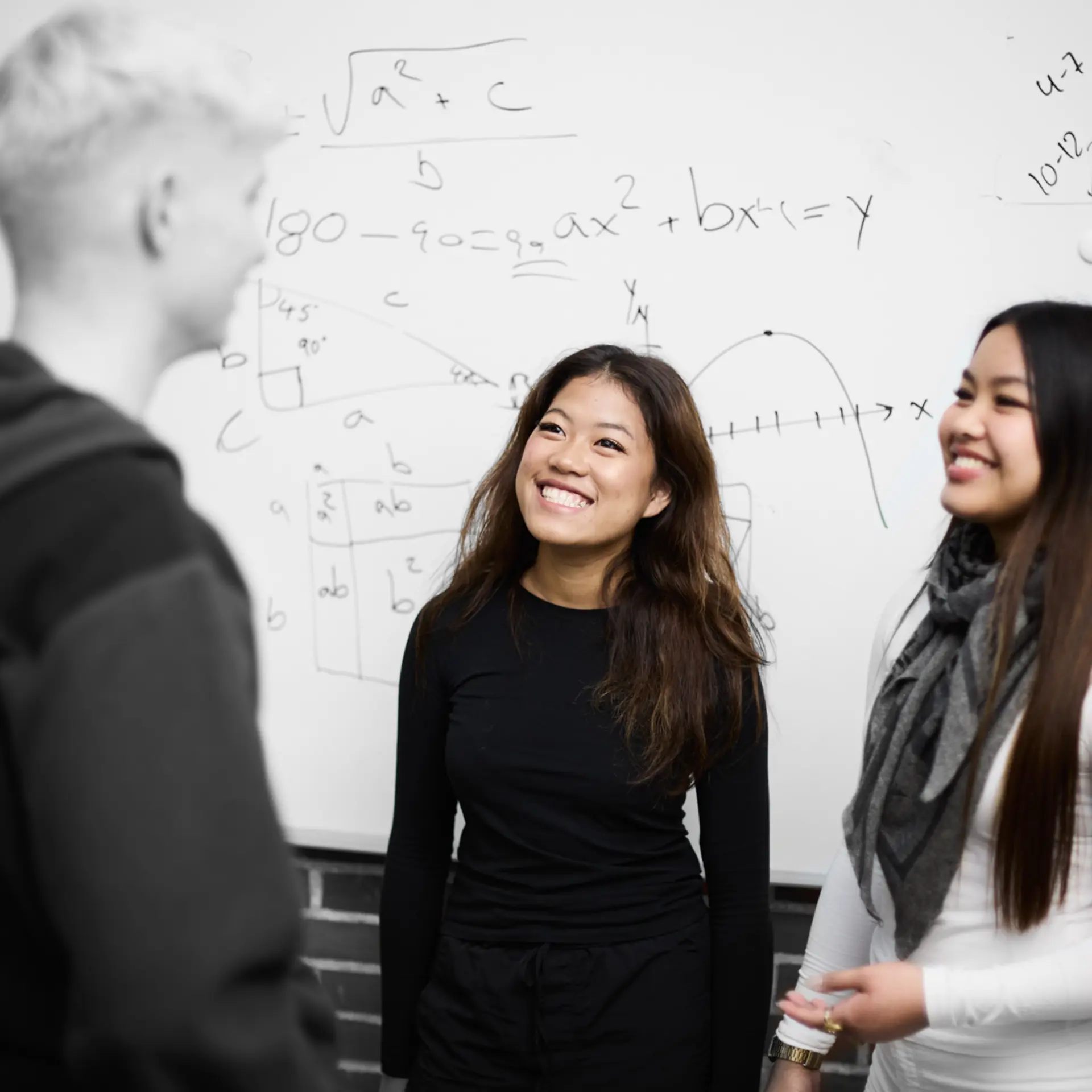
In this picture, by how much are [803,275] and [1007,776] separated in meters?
0.77

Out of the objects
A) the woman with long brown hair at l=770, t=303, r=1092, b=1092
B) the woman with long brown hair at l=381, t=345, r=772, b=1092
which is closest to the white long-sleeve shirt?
the woman with long brown hair at l=770, t=303, r=1092, b=1092

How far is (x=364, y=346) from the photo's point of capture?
63.4 inches

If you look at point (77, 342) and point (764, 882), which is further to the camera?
point (764, 882)

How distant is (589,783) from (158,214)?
853 mm

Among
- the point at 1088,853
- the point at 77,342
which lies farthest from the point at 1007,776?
the point at 77,342

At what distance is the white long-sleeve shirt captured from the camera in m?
0.97

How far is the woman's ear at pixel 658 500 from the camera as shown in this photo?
4.68 feet

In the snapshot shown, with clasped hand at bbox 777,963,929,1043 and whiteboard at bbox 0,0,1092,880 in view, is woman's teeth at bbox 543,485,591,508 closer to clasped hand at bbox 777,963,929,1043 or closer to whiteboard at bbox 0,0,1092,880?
whiteboard at bbox 0,0,1092,880

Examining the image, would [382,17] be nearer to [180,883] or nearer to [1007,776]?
[1007,776]

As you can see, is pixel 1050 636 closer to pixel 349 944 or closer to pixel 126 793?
pixel 126 793

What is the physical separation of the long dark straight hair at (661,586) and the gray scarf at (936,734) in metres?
0.20

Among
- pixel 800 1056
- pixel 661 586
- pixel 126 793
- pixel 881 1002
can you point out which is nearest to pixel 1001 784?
pixel 881 1002

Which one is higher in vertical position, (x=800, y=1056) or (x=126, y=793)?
(x=126, y=793)

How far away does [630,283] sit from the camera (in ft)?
5.04
